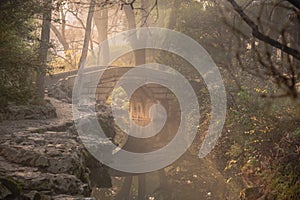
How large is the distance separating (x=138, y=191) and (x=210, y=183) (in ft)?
8.65

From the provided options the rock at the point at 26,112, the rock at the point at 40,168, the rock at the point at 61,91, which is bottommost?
the rock at the point at 40,168

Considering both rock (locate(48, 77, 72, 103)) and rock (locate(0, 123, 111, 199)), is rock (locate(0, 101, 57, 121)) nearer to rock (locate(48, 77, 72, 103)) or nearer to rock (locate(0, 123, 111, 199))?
rock (locate(0, 123, 111, 199))

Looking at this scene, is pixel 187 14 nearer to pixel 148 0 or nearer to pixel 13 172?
pixel 148 0

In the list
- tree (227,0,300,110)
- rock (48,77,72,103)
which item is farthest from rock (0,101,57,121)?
tree (227,0,300,110)

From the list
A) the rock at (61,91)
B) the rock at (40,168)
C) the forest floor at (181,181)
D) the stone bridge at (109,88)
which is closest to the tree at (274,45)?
the rock at (40,168)

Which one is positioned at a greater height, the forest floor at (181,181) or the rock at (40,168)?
the rock at (40,168)

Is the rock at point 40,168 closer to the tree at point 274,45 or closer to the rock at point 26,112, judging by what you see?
the rock at point 26,112

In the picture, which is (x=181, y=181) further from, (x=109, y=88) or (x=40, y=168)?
(x=109, y=88)

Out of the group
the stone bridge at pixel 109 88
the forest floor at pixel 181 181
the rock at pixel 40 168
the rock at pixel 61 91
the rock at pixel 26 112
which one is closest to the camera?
the rock at pixel 40 168

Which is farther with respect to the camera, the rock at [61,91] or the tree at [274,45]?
the rock at [61,91]

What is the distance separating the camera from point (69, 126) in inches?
536

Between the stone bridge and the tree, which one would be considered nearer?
the tree

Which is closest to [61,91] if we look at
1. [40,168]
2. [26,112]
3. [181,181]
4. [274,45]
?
[26,112]

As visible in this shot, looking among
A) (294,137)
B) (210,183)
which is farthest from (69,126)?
(294,137)
